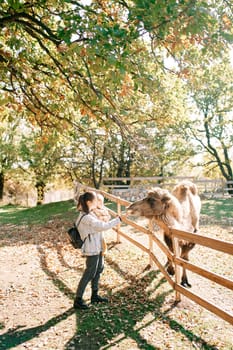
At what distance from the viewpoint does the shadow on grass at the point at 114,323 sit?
14.4 ft

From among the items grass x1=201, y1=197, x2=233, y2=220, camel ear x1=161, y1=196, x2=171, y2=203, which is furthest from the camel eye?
grass x1=201, y1=197, x2=233, y2=220

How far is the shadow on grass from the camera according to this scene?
4.40m

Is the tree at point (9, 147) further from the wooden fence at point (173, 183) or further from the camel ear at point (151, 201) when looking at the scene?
the camel ear at point (151, 201)

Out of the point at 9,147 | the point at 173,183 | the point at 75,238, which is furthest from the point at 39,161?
the point at 75,238

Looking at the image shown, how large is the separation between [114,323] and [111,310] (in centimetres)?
44

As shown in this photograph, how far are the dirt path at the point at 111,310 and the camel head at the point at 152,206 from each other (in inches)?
55.4

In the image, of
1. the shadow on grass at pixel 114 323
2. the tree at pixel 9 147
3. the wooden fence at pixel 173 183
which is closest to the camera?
the shadow on grass at pixel 114 323

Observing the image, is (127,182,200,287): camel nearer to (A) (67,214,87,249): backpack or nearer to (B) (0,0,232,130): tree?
(A) (67,214,87,249): backpack

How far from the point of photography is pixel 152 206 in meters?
5.95

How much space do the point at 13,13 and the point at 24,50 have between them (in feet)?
4.90

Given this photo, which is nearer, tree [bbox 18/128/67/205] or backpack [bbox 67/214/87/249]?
backpack [bbox 67/214/87/249]

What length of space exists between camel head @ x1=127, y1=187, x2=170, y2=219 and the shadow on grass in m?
→ 1.41

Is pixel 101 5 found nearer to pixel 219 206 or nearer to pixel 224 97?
pixel 219 206

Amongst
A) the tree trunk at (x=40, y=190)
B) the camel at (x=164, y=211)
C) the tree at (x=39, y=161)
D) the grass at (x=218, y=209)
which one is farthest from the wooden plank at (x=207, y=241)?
the tree trunk at (x=40, y=190)
